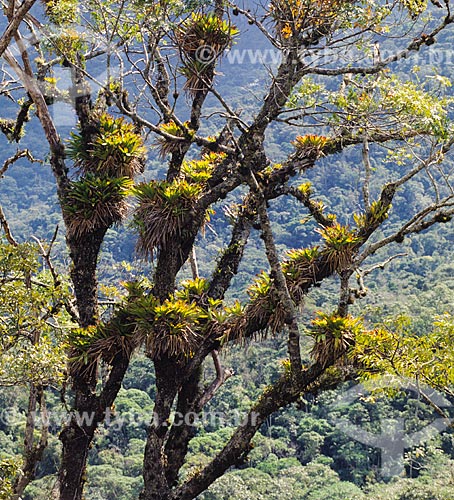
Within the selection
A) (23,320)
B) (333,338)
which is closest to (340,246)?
(333,338)

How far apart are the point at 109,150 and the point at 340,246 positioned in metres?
2.01

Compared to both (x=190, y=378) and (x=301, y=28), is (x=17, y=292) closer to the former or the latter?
(x=190, y=378)

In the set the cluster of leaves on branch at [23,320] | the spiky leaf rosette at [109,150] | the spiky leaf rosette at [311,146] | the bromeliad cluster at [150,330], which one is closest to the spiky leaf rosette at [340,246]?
the bromeliad cluster at [150,330]

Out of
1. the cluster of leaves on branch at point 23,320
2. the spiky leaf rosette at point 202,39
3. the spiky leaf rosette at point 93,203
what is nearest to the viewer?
the cluster of leaves on branch at point 23,320

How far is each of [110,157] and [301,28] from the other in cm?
181

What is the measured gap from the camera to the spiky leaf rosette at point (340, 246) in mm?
5055

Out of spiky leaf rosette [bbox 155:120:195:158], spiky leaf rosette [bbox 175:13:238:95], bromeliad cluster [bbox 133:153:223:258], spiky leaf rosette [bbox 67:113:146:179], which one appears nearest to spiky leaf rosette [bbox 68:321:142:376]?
bromeliad cluster [bbox 133:153:223:258]

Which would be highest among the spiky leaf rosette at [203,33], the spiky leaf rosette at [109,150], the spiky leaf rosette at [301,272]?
the spiky leaf rosette at [203,33]

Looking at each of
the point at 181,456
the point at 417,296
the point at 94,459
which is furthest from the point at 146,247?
the point at 417,296

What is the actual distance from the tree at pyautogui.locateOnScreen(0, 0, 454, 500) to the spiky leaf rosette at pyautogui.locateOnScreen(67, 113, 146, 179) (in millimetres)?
12

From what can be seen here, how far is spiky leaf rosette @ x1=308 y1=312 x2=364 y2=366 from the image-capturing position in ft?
15.4

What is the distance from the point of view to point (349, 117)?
Answer: 5391mm

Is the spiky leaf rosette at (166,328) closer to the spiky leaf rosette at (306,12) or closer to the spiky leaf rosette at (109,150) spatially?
the spiky leaf rosette at (109,150)

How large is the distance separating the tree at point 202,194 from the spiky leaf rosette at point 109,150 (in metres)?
0.01
